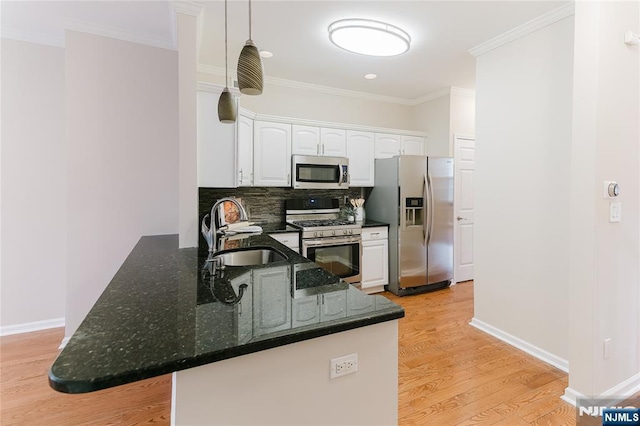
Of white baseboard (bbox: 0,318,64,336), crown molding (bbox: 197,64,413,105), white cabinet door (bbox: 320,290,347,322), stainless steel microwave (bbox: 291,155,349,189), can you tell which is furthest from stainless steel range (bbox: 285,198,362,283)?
white baseboard (bbox: 0,318,64,336)

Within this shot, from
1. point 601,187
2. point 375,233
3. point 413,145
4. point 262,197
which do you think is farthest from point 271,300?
point 413,145

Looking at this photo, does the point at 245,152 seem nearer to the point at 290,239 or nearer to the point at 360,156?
the point at 290,239

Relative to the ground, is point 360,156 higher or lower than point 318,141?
lower

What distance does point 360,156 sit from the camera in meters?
4.36

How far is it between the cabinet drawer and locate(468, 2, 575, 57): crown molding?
2.17 metres

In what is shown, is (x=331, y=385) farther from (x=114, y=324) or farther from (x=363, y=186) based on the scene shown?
(x=363, y=186)

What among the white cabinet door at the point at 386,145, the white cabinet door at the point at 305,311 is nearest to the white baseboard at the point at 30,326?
the white cabinet door at the point at 305,311

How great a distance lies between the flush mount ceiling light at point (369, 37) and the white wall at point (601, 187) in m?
1.24

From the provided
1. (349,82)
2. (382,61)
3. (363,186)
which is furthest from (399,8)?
(363,186)

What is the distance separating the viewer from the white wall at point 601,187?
1.92m

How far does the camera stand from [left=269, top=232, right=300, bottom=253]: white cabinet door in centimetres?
362

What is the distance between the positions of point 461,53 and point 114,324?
3.63m

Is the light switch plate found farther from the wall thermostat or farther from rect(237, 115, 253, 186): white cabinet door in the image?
rect(237, 115, 253, 186): white cabinet door

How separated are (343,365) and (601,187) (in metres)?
1.94
